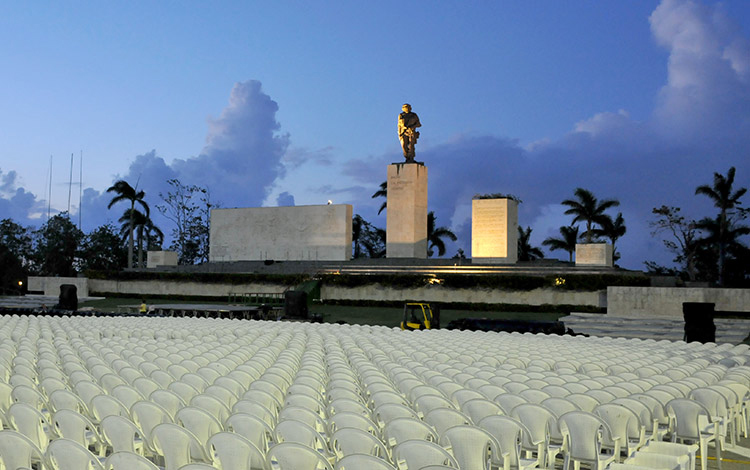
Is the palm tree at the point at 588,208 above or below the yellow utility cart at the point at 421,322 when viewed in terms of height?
above

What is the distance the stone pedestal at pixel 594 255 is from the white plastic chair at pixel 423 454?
32.9 m

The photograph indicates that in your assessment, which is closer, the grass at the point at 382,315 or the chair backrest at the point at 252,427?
the chair backrest at the point at 252,427

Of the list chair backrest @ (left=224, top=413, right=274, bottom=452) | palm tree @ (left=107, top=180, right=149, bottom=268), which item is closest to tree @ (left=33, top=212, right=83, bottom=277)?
palm tree @ (left=107, top=180, right=149, bottom=268)

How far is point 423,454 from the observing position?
4359 millimetres

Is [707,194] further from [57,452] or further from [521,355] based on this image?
[57,452]

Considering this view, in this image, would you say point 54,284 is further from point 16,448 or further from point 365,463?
point 365,463

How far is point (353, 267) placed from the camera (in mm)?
40188

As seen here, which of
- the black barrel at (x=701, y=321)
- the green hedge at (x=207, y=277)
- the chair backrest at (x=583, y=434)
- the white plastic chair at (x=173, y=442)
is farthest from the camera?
the green hedge at (x=207, y=277)

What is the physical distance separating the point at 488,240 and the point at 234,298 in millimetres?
15418

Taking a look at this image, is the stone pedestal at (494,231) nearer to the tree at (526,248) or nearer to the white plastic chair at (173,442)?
the tree at (526,248)

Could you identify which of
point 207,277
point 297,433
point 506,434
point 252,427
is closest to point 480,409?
point 506,434

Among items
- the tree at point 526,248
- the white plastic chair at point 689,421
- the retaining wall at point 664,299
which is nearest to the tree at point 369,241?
the tree at point 526,248

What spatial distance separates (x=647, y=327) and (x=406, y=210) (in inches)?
756

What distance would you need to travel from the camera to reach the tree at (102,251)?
63.4 meters
